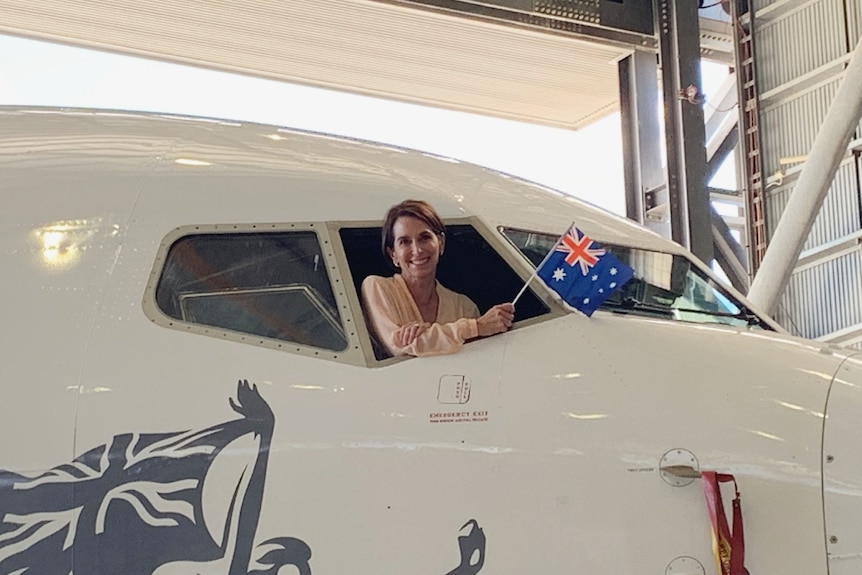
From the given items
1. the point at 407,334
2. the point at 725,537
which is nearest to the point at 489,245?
the point at 407,334

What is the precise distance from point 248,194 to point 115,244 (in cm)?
66

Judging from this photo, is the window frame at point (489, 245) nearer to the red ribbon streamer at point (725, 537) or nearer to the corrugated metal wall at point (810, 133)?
the red ribbon streamer at point (725, 537)

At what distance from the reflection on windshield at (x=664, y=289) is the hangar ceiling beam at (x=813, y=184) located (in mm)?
8263

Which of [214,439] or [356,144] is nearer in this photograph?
[214,439]

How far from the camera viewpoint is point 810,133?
675 inches

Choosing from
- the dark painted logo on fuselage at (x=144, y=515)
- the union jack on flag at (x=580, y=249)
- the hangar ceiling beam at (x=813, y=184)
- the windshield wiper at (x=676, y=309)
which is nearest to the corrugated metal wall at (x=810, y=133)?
the hangar ceiling beam at (x=813, y=184)

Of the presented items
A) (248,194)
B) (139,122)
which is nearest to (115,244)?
(248,194)

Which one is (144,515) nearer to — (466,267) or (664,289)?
(466,267)

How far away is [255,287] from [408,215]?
794 mm

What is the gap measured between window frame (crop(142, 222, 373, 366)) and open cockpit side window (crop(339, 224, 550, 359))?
8 centimetres

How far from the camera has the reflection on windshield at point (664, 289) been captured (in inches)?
219

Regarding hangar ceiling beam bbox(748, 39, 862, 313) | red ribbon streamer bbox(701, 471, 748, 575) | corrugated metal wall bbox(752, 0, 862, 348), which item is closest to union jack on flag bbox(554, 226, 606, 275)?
red ribbon streamer bbox(701, 471, 748, 575)

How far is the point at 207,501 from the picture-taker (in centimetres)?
482

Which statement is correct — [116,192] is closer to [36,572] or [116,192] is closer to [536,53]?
[36,572]
